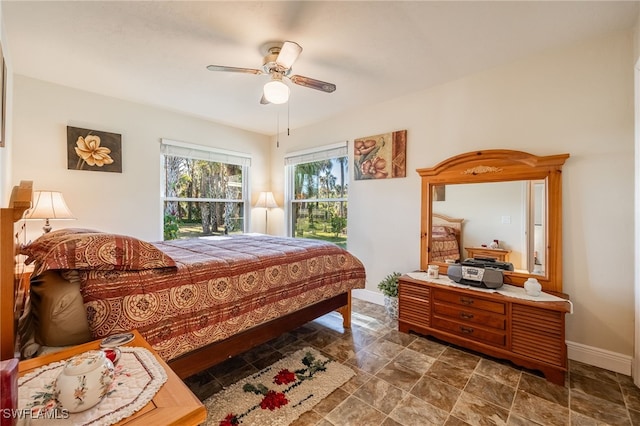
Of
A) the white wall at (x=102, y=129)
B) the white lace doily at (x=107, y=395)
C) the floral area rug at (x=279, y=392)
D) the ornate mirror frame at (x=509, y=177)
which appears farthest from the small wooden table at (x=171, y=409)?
the white wall at (x=102, y=129)

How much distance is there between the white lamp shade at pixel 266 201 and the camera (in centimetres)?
460

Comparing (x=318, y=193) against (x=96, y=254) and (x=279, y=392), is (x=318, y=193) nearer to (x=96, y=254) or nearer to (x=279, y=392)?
(x=279, y=392)

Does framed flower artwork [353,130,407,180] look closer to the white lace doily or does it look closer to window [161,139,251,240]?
window [161,139,251,240]

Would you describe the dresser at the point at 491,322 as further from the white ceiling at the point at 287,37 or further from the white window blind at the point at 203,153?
the white window blind at the point at 203,153

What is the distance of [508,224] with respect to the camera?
2541 mm

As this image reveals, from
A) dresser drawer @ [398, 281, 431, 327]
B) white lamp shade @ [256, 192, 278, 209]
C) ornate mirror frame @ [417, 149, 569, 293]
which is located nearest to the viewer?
ornate mirror frame @ [417, 149, 569, 293]

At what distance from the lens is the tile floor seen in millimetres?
1605

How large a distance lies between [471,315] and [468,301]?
0.37ft

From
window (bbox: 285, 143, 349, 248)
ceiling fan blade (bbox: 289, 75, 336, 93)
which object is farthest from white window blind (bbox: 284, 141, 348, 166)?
ceiling fan blade (bbox: 289, 75, 336, 93)

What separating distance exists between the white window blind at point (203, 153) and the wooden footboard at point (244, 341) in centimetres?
283

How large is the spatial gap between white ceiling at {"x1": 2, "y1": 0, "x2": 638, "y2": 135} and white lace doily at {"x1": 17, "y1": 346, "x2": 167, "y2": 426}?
6.71 ft

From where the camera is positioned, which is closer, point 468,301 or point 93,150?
point 468,301

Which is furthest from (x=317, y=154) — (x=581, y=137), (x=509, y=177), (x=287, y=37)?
(x=581, y=137)

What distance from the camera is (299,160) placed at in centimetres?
447
